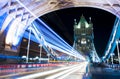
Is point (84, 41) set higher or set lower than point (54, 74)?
higher

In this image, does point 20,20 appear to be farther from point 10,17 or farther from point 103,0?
point 103,0

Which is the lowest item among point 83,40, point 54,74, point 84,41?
point 54,74

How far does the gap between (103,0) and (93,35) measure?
15971 cm

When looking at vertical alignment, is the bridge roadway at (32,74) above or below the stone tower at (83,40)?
below

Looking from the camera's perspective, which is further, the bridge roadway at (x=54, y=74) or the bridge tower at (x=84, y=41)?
the bridge tower at (x=84, y=41)

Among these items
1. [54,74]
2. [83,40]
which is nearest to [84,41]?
[83,40]

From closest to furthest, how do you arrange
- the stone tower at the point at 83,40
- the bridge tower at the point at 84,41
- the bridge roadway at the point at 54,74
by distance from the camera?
the bridge roadway at the point at 54,74
the bridge tower at the point at 84,41
the stone tower at the point at 83,40

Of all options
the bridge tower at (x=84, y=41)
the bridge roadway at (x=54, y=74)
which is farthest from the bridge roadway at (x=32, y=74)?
the bridge tower at (x=84, y=41)

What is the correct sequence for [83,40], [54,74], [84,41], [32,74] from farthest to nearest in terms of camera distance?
[83,40] < [84,41] < [54,74] < [32,74]

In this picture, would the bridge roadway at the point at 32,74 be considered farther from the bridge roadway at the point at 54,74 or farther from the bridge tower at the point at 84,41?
the bridge tower at the point at 84,41

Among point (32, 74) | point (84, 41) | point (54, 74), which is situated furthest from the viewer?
point (84, 41)

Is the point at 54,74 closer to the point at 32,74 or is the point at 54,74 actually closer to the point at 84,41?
the point at 32,74

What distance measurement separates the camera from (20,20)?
152 feet

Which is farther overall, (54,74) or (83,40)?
(83,40)
